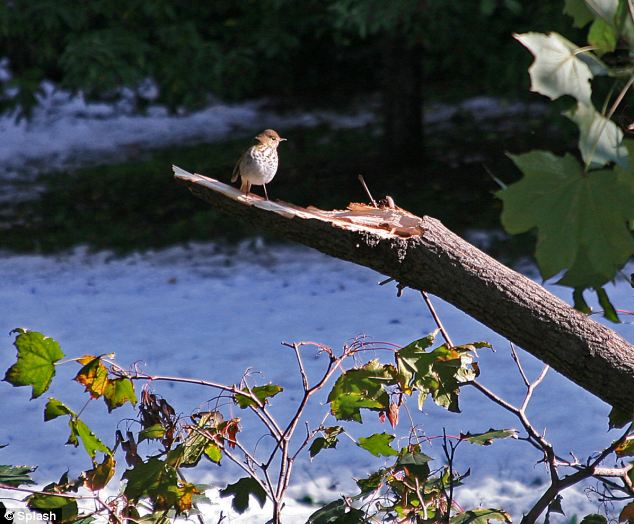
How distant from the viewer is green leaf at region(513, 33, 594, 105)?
1129 mm

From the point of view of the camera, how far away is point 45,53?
8.12m

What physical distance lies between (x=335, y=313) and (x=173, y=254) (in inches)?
74.5

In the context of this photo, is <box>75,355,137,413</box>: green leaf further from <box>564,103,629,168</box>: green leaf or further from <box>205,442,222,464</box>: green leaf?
<box>564,103,629,168</box>: green leaf

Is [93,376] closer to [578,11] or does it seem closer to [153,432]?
[153,432]

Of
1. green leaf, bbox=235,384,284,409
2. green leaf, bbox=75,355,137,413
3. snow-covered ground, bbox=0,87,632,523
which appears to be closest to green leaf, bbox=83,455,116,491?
green leaf, bbox=75,355,137,413

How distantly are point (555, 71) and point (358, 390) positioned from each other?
43.3 inches

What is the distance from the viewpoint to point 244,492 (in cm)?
210

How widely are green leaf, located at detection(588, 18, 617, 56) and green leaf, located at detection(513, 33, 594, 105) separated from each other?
5.0 inches

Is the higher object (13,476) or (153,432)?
(153,432)

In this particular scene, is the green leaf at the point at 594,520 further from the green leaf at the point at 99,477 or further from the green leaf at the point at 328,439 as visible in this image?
the green leaf at the point at 99,477

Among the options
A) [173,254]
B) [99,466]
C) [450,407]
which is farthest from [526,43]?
[173,254]

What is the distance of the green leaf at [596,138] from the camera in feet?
3.66

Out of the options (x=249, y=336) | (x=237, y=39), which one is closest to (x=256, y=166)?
(x=249, y=336)

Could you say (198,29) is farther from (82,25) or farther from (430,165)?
(430,165)
